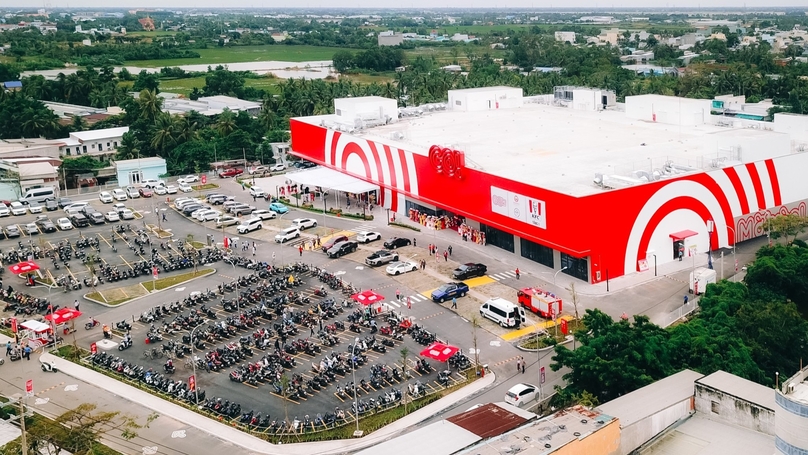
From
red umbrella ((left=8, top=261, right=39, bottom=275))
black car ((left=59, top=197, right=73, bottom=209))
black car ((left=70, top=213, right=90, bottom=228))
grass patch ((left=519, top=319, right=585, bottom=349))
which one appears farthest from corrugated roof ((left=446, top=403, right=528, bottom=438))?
black car ((left=59, top=197, right=73, bottom=209))

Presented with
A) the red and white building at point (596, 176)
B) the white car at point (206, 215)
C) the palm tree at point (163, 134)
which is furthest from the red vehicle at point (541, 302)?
the palm tree at point (163, 134)

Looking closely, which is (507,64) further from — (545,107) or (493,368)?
(493,368)

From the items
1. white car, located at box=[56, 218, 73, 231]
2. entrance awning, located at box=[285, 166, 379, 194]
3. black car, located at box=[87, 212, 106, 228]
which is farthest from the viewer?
black car, located at box=[87, 212, 106, 228]

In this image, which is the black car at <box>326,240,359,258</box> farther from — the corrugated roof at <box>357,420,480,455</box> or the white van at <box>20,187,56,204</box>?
the white van at <box>20,187,56,204</box>

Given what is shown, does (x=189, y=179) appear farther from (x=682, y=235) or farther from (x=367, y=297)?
(x=682, y=235)

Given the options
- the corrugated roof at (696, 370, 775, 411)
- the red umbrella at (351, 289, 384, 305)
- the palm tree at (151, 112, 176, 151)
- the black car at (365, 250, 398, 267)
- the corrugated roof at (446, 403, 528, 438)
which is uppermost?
the palm tree at (151, 112, 176, 151)

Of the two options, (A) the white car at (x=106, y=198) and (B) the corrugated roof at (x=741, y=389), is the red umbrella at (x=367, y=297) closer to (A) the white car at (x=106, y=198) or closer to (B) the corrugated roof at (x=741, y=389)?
(B) the corrugated roof at (x=741, y=389)
